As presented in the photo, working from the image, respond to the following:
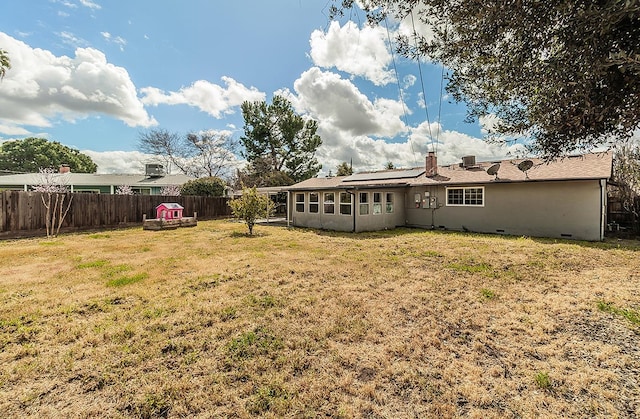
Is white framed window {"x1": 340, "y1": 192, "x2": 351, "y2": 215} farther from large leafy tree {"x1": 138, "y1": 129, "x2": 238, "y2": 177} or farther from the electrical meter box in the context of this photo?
large leafy tree {"x1": 138, "y1": 129, "x2": 238, "y2": 177}

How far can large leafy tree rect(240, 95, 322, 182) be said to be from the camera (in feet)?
92.4

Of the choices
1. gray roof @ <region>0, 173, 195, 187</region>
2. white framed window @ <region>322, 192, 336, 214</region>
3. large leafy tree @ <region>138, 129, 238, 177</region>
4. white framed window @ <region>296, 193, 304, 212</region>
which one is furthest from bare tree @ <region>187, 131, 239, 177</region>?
white framed window @ <region>322, 192, 336, 214</region>

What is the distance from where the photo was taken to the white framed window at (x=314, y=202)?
606 inches

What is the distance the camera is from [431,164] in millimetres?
15500

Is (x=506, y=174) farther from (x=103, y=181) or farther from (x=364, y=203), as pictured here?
(x=103, y=181)

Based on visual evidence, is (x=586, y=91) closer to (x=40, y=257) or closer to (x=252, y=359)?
(x=252, y=359)

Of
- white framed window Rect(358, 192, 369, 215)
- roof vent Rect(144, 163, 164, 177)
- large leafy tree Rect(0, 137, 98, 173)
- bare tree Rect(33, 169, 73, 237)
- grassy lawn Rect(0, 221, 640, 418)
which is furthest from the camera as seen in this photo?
large leafy tree Rect(0, 137, 98, 173)

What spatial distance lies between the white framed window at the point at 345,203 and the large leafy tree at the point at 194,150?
67.3ft

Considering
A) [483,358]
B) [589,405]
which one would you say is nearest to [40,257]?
[483,358]

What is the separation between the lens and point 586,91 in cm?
247

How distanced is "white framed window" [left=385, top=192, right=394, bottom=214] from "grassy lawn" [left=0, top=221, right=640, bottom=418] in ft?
25.4

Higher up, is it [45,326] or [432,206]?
[432,206]

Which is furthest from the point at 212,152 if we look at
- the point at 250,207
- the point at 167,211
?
the point at 250,207

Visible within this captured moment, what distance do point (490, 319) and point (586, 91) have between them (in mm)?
3140
